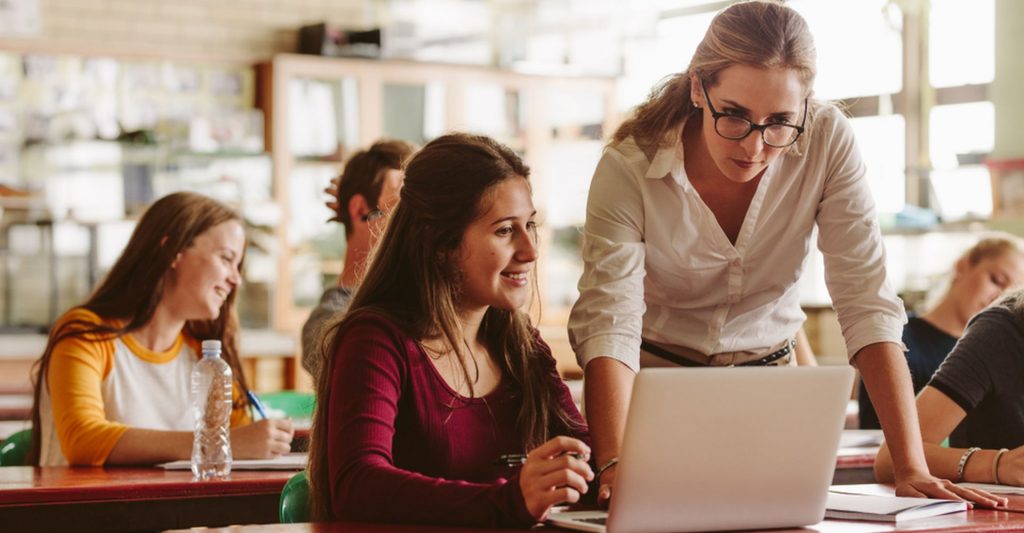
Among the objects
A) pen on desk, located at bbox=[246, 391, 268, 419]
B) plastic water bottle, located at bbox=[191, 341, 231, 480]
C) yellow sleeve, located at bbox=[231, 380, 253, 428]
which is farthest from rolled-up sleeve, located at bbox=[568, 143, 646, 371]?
yellow sleeve, located at bbox=[231, 380, 253, 428]

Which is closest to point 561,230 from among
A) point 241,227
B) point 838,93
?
point 838,93

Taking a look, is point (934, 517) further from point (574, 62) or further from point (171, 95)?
point (574, 62)

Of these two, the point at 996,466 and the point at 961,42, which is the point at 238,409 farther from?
the point at 961,42

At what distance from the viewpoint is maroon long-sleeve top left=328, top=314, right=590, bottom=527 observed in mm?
1713

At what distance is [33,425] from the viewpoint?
298 cm

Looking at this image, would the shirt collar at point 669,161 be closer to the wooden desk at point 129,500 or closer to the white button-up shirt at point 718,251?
the white button-up shirt at point 718,251

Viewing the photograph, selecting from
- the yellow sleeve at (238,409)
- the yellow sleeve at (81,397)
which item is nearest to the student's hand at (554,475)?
the yellow sleeve at (81,397)

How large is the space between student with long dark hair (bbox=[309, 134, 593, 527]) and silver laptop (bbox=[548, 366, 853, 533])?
349mm

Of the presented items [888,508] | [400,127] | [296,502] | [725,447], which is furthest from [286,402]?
[400,127]

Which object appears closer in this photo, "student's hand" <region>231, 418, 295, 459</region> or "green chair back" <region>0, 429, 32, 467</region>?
"student's hand" <region>231, 418, 295, 459</region>

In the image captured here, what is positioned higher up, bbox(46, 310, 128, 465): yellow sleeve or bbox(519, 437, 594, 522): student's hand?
bbox(519, 437, 594, 522): student's hand

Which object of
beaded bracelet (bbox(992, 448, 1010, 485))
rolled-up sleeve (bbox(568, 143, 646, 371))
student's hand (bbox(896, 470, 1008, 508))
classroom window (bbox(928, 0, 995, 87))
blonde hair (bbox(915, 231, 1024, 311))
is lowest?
beaded bracelet (bbox(992, 448, 1010, 485))

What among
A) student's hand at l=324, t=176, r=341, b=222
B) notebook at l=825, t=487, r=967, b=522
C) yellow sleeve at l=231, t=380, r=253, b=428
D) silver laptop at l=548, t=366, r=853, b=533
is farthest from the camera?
student's hand at l=324, t=176, r=341, b=222

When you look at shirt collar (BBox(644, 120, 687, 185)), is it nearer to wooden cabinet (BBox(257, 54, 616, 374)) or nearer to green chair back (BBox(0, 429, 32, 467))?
green chair back (BBox(0, 429, 32, 467))
